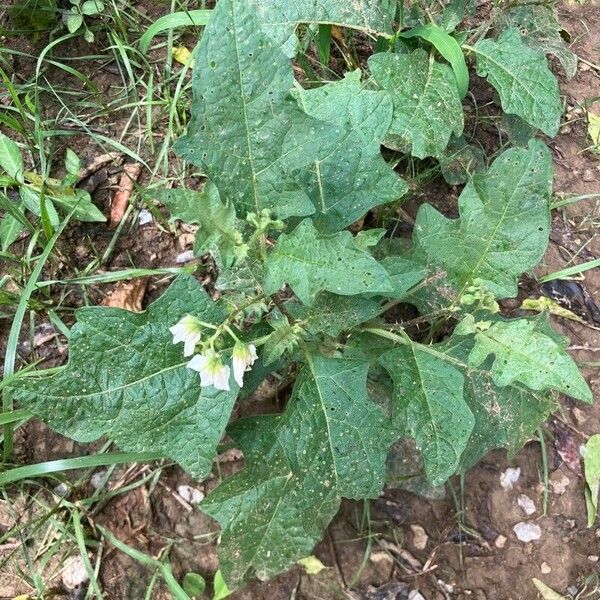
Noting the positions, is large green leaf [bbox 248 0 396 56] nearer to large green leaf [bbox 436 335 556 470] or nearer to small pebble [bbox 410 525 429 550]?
large green leaf [bbox 436 335 556 470]

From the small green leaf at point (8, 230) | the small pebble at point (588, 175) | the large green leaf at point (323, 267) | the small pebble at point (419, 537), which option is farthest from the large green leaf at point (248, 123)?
the small pebble at point (588, 175)

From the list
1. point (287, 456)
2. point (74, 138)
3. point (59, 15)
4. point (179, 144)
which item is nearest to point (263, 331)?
point (287, 456)

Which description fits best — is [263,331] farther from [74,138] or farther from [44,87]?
[44,87]

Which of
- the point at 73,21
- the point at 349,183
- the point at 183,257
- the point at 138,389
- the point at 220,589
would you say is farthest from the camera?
the point at 73,21

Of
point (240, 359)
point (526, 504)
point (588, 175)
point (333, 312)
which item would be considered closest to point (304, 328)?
point (333, 312)

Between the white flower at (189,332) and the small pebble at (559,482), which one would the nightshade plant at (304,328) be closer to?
the white flower at (189,332)

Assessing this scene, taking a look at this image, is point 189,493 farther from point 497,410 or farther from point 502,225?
point 502,225
